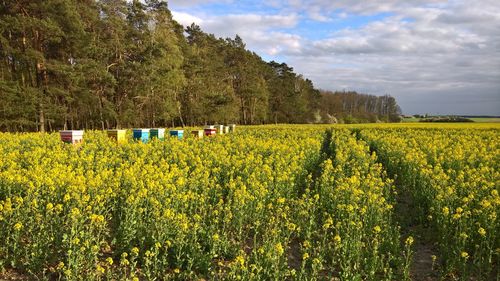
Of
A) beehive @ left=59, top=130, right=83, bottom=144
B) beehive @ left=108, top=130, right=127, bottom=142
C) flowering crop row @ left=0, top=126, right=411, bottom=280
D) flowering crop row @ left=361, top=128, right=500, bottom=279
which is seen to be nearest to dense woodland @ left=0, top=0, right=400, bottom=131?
beehive @ left=108, top=130, right=127, bottom=142

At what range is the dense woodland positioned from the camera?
126 feet

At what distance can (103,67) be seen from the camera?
43031mm

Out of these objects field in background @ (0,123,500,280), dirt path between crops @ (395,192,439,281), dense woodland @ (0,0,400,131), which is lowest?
dirt path between crops @ (395,192,439,281)

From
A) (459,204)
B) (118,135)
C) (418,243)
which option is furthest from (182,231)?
(118,135)

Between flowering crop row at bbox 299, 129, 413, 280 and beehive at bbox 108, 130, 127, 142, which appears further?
beehive at bbox 108, 130, 127, 142

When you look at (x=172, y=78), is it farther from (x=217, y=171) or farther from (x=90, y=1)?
(x=217, y=171)

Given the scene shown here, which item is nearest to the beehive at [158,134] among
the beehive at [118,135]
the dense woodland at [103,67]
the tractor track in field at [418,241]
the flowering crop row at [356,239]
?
the beehive at [118,135]

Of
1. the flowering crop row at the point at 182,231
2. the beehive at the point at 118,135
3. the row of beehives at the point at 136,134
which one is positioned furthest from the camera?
the beehive at the point at 118,135

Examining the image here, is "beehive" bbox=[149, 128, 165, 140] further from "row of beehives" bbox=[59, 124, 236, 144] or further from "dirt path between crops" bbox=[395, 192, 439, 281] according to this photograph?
"dirt path between crops" bbox=[395, 192, 439, 281]

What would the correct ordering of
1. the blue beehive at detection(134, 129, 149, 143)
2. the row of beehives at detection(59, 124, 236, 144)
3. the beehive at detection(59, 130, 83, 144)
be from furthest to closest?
the blue beehive at detection(134, 129, 149, 143), the row of beehives at detection(59, 124, 236, 144), the beehive at detection(59, 130, 83, 144)

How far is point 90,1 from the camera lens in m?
48.2

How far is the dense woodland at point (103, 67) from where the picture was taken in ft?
126

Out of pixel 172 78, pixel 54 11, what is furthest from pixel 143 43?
pixel 54 11

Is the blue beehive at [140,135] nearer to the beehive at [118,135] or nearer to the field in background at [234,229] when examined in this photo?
the beehive at [118,135]
